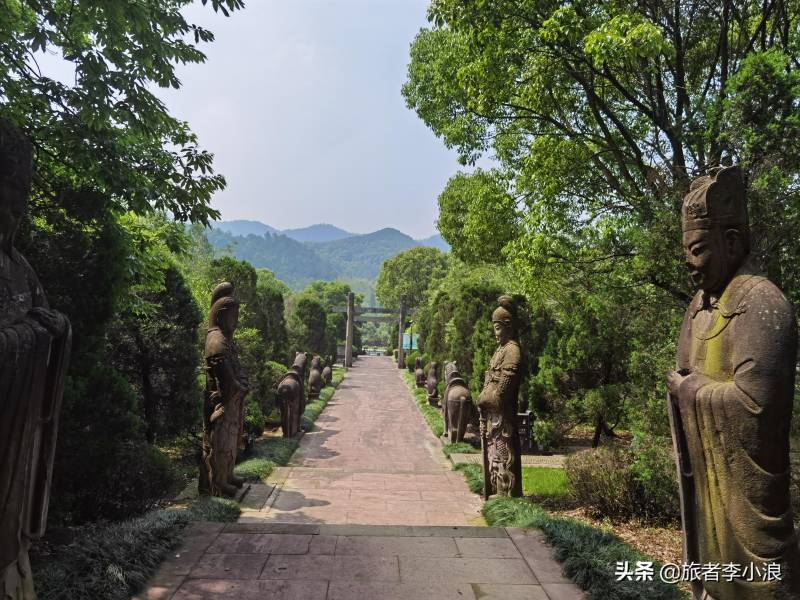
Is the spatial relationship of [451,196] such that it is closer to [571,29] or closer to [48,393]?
[571,29]

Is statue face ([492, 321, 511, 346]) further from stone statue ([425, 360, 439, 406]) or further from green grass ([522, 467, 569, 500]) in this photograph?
stone statue ([425, 360, 439, 406])

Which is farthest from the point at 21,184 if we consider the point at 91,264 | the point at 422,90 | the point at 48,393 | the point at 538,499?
the point at 422,90

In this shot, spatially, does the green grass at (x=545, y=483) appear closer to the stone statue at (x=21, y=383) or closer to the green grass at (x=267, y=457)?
the green grass at (x=267, y=457)

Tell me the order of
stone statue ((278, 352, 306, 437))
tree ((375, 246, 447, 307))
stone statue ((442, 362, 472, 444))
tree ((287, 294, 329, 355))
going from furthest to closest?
tree ((375, 246, 447, 307)) → tree ((287, 294, 329, 355)) → stone statue ((278, 352, 306, 437)) → stone statue ((442, 362, 472, 444))

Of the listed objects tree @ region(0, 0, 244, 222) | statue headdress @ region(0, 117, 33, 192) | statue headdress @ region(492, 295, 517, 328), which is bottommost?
statue headdress @ region(492, 295, 517, 328)

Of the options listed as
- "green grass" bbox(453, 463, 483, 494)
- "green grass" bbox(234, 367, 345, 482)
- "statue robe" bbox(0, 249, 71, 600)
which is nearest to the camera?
"statue robe" bbox(0, 249, 71, 600)

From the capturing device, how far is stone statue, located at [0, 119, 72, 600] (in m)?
2.56

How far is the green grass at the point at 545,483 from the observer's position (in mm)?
7879

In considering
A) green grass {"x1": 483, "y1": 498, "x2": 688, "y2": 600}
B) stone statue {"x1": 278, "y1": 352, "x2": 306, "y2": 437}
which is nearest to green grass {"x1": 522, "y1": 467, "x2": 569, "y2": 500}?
green grass {"x1": 483, "y1": 498, "x2": 688, "y2": 600}

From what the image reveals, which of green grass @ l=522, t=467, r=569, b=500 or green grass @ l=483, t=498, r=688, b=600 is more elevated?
green grass @ l=483, t=498, r=688, b=600

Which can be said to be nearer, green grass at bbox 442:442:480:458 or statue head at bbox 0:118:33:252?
statue head at bbox 0:118:33:252

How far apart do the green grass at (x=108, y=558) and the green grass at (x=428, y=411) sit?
9176 mm

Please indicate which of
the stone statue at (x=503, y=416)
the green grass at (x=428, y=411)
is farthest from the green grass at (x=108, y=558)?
the green grass at (x=428, y=411)

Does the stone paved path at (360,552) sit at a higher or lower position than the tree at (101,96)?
lower
